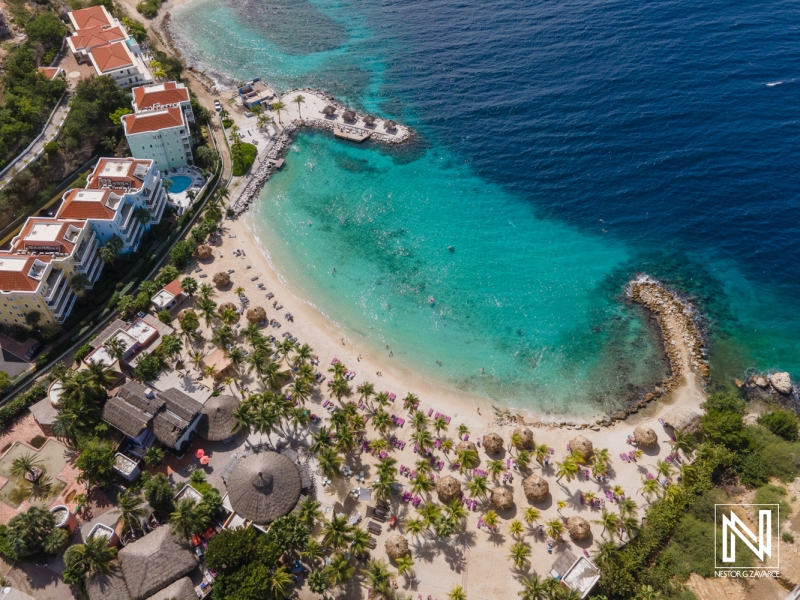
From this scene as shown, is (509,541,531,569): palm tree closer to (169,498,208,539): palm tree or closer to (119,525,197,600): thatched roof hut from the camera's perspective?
(169,498,208,539): palm tree

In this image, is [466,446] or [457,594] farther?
[466,446]

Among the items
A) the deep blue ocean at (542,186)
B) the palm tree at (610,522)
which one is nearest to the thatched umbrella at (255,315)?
the deep blue ocean at (542,186)

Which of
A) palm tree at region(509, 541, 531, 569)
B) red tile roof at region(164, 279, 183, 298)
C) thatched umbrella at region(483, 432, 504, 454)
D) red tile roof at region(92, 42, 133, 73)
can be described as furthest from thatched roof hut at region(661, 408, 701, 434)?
red tile roof at region(92, 42, 133, 73)

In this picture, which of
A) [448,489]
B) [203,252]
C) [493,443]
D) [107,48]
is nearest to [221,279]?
[203,252]

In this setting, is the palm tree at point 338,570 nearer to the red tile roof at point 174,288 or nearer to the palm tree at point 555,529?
the palm tree at point 555,529

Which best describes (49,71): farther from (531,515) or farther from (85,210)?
(531,515)

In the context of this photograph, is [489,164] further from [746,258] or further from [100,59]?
[100,59]
